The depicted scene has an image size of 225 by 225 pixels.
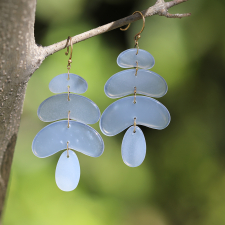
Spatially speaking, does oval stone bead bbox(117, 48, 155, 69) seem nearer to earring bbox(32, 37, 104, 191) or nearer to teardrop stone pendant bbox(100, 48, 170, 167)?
teardrop stone pendant bbox(100, 48, 170, 167)

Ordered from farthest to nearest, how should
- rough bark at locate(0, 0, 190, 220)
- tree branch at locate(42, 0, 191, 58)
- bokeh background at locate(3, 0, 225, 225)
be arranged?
bokeh background at locate(3, 0, 225, 225) < tree branch at locate(42, 0, 191, 58) < rough bark at locate(0, 0, 190, 220)

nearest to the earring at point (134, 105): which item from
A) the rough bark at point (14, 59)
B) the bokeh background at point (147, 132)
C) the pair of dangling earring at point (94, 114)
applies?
the pair of dangling earring at point (94, 114)

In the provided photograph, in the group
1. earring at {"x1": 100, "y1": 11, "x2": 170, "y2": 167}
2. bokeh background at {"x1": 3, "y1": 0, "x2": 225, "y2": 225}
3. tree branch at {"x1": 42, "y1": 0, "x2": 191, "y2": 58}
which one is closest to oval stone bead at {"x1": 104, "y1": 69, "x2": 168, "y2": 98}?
earring at {"x1": 100, "y1": 11, "x2": 170, "y2": 167}

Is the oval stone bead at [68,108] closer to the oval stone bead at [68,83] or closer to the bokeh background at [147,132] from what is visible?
the oval stone bead at [68,83]

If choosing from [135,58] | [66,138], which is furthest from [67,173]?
[135,58]

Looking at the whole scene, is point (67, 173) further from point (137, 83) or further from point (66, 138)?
point (137, 83)

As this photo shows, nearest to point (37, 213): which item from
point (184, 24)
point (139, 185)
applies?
point (139, 185)
